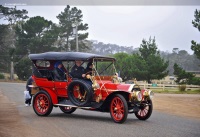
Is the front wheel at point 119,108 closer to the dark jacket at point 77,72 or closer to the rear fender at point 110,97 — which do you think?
the rear fender at point 110,97

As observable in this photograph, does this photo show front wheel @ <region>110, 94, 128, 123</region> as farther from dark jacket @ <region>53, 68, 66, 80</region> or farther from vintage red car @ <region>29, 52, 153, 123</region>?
dark jacket @ <region>53, 68, 66, 80</region>

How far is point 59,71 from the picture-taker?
12523mm

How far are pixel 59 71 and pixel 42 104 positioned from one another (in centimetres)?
138

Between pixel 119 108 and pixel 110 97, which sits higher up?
pixel 110 97

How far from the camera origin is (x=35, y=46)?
52.7m

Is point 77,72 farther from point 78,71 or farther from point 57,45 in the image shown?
point 57,45

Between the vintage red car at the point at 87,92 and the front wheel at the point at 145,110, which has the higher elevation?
the vintage red car at the point at 87,92

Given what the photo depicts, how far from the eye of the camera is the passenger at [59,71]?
489 inches

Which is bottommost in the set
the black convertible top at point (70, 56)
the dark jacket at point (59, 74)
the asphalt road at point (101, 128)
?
the asphalt road at point (101, 128)

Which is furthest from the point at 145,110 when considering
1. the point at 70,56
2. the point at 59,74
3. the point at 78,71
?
the point at 59,74

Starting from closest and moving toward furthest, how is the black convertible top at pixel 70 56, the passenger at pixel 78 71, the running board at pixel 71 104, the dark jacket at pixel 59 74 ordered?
1. the running board at pixel 71 104
2. the black convertible top at pixel 70 56
3. the passenger at pixel 78 71
4. the dark jacket at pixel 59 74

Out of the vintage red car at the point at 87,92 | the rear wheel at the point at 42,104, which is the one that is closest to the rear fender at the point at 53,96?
the vintage red car at the point at 87,92

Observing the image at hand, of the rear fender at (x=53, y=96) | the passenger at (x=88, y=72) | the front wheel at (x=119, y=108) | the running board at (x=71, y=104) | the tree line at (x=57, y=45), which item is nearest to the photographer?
the front wheel at (x=119, y=108)

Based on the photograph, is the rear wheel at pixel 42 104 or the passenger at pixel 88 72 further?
the rear wheel at pixel 42 104
